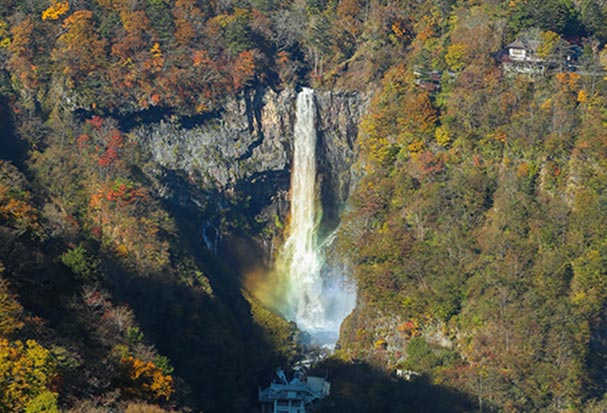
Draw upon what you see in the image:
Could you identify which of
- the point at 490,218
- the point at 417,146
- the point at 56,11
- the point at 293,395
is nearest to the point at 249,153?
the point at 417,146

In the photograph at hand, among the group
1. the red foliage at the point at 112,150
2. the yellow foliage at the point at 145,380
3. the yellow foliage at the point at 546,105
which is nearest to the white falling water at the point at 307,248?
the red foliage at the point at 112,150

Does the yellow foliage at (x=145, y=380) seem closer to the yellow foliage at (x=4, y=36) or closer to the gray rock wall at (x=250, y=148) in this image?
the gray rock wall at (x=250, y=148)

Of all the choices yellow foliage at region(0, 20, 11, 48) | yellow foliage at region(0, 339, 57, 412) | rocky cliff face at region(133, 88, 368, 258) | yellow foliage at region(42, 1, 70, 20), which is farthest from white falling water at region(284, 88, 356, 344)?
yellow foliage at region(0, 339, 57, 412)

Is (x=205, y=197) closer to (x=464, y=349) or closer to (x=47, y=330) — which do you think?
(x=464, y=349)

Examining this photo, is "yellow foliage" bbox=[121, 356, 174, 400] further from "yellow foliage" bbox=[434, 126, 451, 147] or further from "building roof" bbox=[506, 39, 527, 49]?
"building roof" bbox=[506, 39, 527, 49]

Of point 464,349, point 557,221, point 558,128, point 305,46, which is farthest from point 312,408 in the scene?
point 305,46
